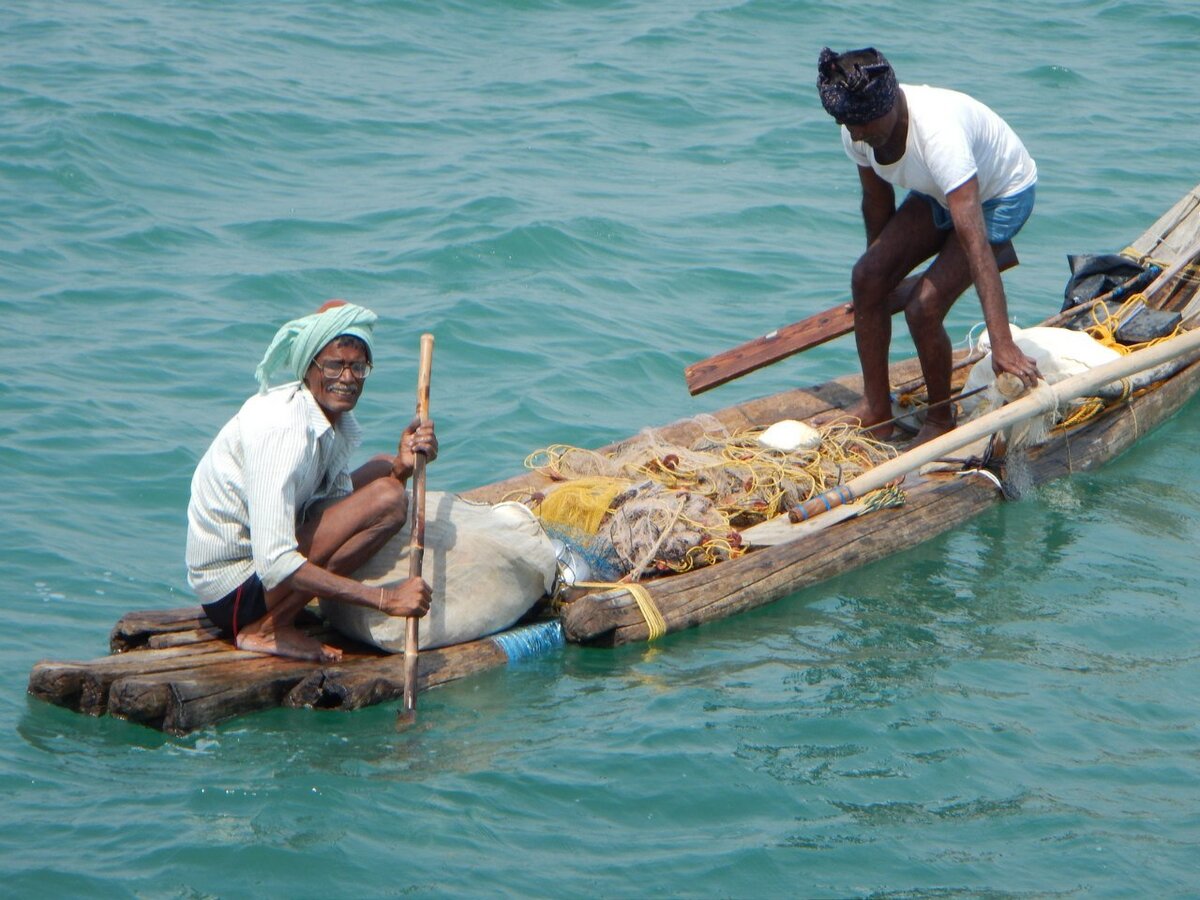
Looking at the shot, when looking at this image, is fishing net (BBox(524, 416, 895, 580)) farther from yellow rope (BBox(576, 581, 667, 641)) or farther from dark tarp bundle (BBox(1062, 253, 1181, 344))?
dark tarp bundle (BBox(1062, 253, 1181, 344))

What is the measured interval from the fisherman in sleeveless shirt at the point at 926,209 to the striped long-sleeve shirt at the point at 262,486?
2.43 m

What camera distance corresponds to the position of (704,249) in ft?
36.6

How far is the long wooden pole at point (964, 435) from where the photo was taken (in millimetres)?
5898

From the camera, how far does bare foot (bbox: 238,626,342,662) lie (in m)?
4.97

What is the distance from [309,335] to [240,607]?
91 centimetres

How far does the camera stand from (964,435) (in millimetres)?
5953

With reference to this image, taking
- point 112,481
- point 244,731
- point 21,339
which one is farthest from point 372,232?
point 244,731

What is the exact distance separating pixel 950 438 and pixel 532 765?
2.23 m

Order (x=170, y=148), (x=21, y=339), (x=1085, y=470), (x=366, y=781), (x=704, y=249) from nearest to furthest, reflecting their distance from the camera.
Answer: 1. (x=366, y=781)
2. (x=1085, y=470)
3. (x=21, y=339)
4. (x=704, y=249)
5. (x=170, y=148)

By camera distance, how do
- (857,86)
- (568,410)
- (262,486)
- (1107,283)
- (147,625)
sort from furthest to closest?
(568,410) → (1107,283) → (857,86) → (147,625) → (262,486)

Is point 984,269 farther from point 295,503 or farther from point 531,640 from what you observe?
point 295,503

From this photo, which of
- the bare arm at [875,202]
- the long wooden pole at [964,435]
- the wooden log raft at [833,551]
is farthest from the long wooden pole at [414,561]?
the bare arm at [875,202]

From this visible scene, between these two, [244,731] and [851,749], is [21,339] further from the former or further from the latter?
[851,749]

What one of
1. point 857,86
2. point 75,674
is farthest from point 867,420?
point 75,674
